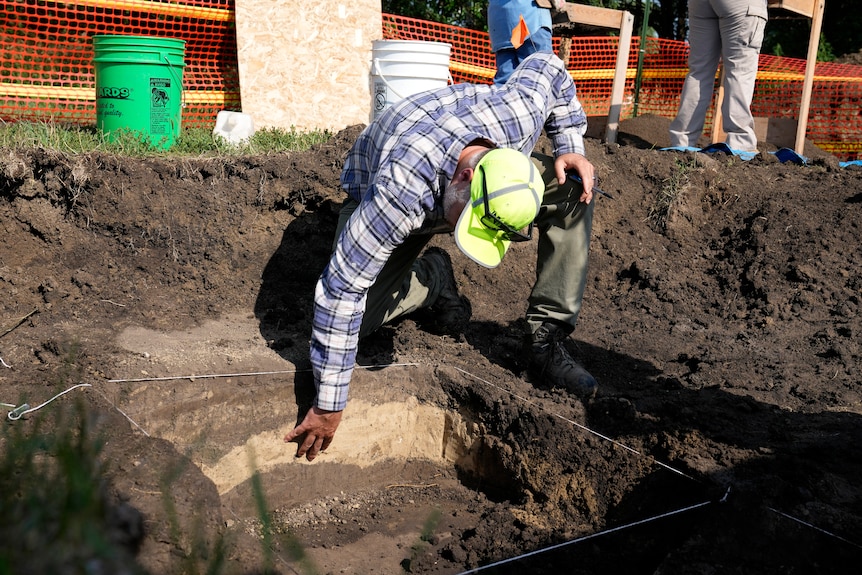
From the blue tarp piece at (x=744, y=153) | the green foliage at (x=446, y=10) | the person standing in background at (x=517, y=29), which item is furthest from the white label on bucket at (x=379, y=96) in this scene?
the green foliage at (x=446, y=10)

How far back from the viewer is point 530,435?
361 centimetres

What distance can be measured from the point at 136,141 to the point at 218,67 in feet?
6.07

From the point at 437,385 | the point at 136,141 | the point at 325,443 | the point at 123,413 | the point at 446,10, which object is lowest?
the point at 325,443

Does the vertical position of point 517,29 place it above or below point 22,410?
above

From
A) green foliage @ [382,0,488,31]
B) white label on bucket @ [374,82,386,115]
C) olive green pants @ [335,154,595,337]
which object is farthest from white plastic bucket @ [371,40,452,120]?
green foliage @ [382,0,488,31]

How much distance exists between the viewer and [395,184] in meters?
2.99

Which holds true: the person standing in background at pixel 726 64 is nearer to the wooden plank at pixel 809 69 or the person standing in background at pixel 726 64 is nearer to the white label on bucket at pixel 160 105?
the wooden plank at pixel 809 69

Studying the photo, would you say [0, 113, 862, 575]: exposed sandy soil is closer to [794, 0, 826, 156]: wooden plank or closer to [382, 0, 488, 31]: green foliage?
[794, 0, 826, 156]: wooden plank

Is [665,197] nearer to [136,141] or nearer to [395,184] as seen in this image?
[395,184]

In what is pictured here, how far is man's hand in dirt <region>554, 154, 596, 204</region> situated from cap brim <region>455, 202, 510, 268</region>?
925 millimetres

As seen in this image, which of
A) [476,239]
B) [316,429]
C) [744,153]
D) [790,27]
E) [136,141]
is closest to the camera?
[476,239]

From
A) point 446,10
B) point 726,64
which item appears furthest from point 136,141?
point 446,10

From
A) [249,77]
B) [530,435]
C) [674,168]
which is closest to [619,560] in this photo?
[530,435]

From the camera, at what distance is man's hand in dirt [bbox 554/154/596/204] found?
3.68 meters
